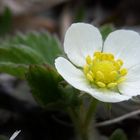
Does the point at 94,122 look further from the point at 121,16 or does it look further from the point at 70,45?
the point at 121,16

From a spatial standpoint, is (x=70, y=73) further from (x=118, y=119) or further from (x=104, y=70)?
(x=118, y=119)

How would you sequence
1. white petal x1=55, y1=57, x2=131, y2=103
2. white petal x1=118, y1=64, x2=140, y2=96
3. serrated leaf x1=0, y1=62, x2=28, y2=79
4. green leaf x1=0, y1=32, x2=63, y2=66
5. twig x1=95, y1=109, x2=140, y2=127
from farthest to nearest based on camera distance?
1. green leaf x1=0, y1=32, x2=63, y2=66
2. twig x1=95, y1=109, x2=140, y2=127
3. serrated leaf x1=0, y1=62, x2=28, y2=79
4. white petal x1=118, y1=64, x2=140, y2=96
5. white petal x1=55, y1=57, x2=131, y2=103

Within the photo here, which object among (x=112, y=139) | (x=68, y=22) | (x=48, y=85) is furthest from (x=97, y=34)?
(x=68, y=22)

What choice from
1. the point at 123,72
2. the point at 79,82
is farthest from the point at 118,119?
the point at 79,82

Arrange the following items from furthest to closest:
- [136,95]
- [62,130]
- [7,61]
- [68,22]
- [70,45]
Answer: [68,22], [62,130], [7,61], [70,45], [136,95]

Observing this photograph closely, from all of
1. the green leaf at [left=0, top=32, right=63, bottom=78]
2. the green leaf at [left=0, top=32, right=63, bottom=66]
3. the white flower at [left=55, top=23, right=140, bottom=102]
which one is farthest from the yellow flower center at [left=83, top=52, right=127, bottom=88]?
the green leaf at [left=0, top=32, right=63, bottom=66]

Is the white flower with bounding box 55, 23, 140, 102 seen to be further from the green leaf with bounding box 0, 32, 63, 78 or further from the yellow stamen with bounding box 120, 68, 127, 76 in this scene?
the green leaf with bounding box 0, 32, 63, 78
